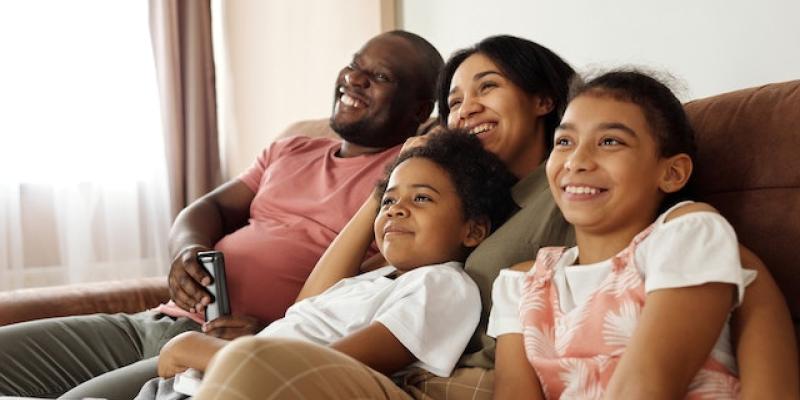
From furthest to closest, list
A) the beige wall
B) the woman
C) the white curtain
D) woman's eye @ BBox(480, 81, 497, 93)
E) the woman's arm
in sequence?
the white curtain → the beige wall → woman's eye @ BBox(480, 81, 497, 93) → the woman → the woman's arm

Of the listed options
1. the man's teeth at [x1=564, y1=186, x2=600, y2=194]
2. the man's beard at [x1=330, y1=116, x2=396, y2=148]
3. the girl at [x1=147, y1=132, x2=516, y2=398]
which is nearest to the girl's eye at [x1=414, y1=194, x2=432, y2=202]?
the girl at [x1=147, y1=132, x2=516, y2=398]

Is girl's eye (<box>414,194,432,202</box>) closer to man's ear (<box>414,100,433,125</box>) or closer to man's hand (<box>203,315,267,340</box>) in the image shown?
man's hand (<box>203,315,267,340</box>)

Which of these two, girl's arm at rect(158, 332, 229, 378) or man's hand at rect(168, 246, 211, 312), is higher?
girl's arm at rect(158, 332, 229, 378)

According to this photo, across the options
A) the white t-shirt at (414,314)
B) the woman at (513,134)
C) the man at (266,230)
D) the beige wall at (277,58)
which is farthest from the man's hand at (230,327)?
the beige wall at (277,58)

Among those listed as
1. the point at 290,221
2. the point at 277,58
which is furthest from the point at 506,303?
the point at 277,58

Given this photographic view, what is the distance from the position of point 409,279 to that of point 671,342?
1.70ft

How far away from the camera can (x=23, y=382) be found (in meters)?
1.78

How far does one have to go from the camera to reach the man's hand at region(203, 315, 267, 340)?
1809 mm

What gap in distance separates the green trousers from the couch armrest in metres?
0.10

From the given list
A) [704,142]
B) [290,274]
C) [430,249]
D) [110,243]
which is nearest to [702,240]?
[704,142]

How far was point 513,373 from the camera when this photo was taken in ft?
4.13

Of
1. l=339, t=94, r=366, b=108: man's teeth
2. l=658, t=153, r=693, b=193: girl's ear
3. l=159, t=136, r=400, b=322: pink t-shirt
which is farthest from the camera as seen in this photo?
l=339, t=94, r=366, b=108: man's teeth

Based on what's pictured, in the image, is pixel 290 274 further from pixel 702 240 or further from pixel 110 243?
pixel 110 243

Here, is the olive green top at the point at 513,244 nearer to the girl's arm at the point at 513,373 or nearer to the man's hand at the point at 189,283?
the girl's arm at the point at 513,373
